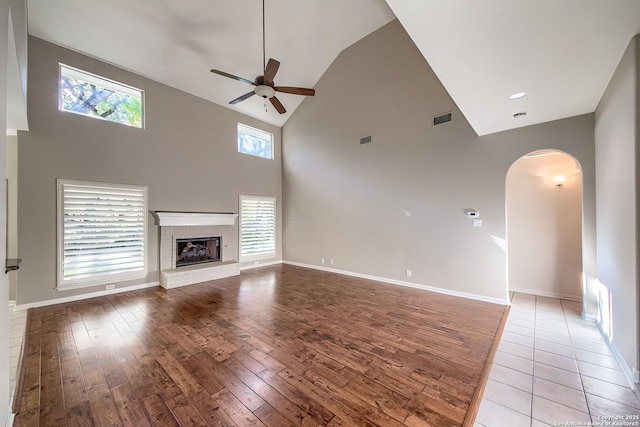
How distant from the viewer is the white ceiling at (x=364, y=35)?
195 centimetres

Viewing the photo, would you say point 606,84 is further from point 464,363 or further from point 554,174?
point 464,363

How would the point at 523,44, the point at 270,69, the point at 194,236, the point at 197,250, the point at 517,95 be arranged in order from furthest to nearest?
the point at 197,250 < the point at 194,236 < the point at 270,69 < the point at 517,95 < the point at 523,44

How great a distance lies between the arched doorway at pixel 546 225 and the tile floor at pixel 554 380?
3.97 feet

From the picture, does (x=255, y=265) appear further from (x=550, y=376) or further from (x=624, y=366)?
(x=624, y=366)

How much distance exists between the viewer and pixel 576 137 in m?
3.54

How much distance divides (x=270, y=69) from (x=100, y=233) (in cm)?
422

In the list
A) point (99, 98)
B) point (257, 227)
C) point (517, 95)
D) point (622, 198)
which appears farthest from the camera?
point (257, 227)

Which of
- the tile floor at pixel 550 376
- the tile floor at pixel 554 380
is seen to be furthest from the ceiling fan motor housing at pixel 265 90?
the tile floor at pixel 554 380

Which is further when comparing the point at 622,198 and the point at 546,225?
the point at 546,225

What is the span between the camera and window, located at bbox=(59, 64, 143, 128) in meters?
4.27

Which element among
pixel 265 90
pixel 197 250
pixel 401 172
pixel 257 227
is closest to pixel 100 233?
pixel 197 250

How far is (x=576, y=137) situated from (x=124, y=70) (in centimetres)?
795

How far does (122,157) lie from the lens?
473 cm

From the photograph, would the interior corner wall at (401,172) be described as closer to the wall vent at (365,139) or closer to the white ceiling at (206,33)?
the wall vent at (365,139)
